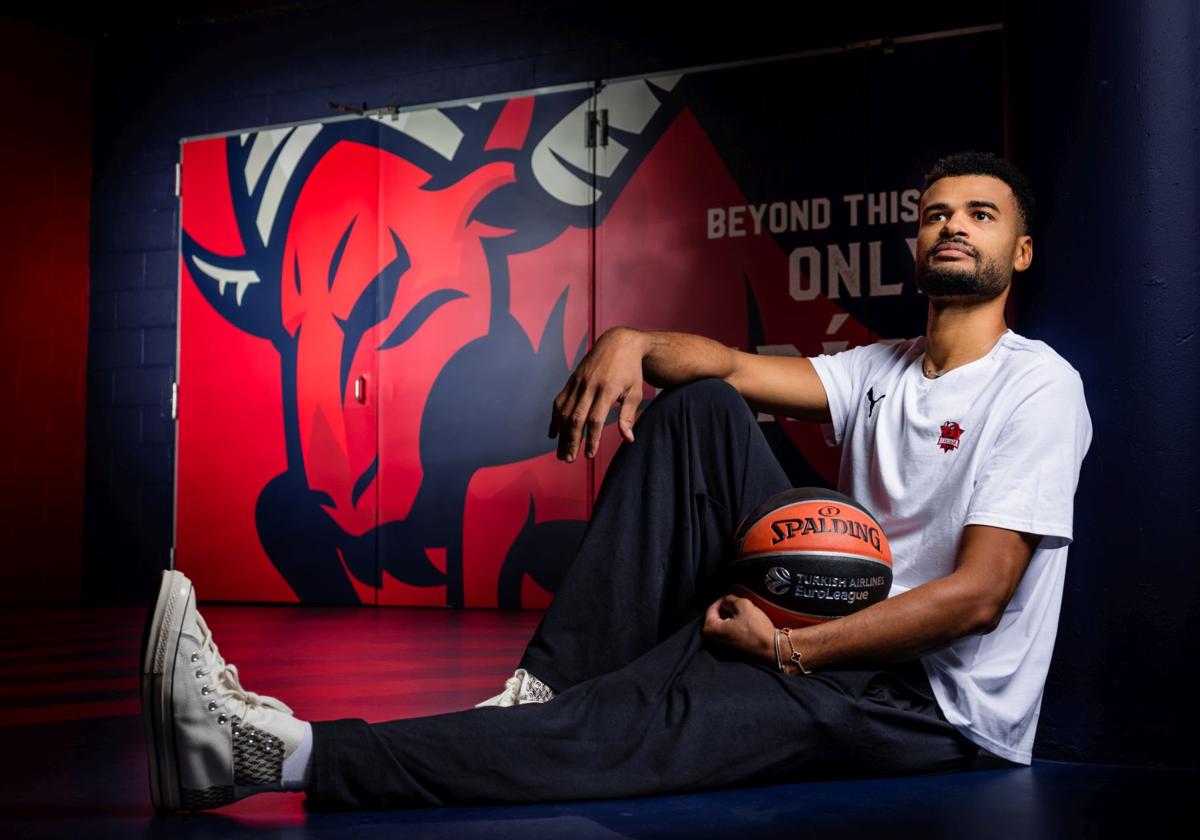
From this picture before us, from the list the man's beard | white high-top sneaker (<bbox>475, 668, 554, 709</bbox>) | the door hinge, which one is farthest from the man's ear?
the door hinge

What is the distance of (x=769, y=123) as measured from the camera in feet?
18.0

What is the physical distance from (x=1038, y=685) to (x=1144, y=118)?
102 cm

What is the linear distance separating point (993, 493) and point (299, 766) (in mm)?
1094

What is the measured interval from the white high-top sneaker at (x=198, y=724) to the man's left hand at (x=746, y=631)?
64cm

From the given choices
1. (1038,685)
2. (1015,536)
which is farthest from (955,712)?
(1015,536)

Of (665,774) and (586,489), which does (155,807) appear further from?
(586,489)

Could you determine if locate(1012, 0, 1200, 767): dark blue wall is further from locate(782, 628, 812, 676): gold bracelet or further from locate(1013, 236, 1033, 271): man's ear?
locate(782, 628, 812, 676): gold bracelet

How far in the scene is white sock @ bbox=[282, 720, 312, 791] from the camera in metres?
1.58

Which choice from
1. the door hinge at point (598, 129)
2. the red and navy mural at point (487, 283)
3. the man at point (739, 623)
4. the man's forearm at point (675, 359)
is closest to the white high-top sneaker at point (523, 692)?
the man at point (739, 623)

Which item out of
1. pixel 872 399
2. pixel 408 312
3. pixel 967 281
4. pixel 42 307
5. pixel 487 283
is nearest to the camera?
pixel 967 281

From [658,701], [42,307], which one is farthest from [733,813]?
[42,307]

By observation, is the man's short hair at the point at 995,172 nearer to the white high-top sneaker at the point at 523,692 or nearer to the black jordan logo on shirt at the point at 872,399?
the black jordan logo on shirt at the point at 872,399

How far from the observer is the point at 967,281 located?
2105 millimetres

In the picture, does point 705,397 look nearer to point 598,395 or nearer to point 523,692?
point 598,395
